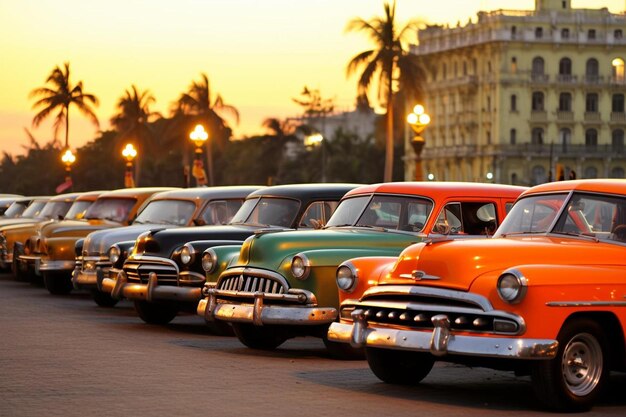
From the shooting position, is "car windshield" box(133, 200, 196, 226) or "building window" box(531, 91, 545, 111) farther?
"building window" box(531, 91, 545, 111)

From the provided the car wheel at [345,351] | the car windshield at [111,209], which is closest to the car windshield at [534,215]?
the car wheel at [345,351]

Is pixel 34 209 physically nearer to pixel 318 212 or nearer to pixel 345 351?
pixel 318 212

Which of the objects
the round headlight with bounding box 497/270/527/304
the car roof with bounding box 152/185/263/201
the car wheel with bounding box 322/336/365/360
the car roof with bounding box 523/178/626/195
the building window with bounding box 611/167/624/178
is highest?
the building window with bounding box 611/167/624/178

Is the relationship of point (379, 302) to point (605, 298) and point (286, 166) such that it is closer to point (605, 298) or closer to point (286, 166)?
point (605, 298)

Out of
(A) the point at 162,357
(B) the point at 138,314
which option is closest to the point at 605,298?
(A) the point at 162,357

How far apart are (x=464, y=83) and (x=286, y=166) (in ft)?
89.6

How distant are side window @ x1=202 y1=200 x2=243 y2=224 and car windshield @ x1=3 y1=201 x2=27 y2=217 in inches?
601

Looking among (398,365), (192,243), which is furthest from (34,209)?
(398,365)

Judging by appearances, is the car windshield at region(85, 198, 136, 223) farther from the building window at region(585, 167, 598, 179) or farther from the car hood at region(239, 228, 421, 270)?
the building window at region(585, 167, 598, 179)

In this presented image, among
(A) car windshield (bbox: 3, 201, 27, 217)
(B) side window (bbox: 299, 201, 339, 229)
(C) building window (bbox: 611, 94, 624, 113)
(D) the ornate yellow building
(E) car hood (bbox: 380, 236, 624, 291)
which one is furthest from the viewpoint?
(C) building window (bbox: 611, 94, 624, 113)

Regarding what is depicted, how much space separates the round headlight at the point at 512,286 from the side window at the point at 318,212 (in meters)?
6.81

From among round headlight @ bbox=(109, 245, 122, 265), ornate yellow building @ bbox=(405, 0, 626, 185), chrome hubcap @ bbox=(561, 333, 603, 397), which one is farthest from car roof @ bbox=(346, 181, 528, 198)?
ornate yellow building @ bbox=(405, 0, 626, 185)

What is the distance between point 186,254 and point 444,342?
Answer: 270 inches

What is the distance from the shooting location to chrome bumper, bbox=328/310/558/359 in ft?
38.5
